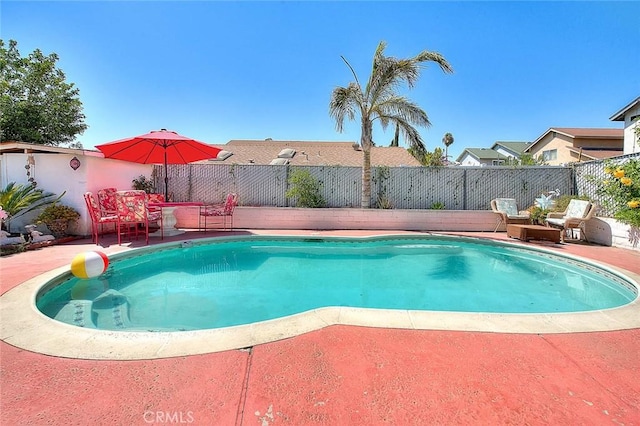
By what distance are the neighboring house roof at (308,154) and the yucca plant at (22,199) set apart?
1068cm

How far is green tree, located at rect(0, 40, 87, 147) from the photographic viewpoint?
15.7m

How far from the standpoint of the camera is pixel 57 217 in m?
7.73

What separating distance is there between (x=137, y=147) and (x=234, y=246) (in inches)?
151

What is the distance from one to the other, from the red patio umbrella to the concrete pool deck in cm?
605

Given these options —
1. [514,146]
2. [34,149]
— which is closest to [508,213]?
[34,149]

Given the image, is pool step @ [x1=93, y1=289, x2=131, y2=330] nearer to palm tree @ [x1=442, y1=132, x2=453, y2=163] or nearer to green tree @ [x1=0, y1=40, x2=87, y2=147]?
green tree @ [x1=0, y1=40, x2=87, y2=147]

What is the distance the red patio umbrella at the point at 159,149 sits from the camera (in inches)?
296

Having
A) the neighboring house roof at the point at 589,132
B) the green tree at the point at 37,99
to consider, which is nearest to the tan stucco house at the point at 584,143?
the neighboring house roof at the point at 589,132

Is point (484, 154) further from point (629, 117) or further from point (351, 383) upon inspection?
point (351, 383)

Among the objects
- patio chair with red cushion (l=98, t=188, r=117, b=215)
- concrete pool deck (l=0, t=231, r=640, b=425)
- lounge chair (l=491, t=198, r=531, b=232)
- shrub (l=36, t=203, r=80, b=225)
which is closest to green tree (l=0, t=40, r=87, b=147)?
shrub (l=36, t=203, r=80, b=225)

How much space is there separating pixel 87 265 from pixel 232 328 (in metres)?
3.14

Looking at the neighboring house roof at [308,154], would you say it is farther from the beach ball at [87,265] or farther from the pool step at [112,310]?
the pool step at [112,310]

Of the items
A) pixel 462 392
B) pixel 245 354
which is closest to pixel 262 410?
pixel 245 354

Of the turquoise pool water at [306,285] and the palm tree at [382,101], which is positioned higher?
the palm tree at [382,101]
